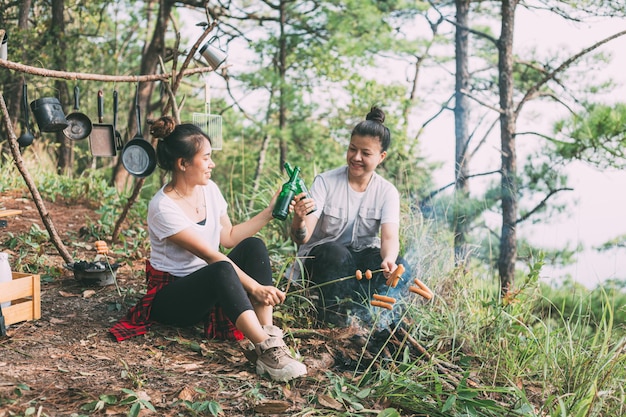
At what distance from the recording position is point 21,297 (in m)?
2.78

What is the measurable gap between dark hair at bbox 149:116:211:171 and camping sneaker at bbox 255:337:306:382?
900 millimetres

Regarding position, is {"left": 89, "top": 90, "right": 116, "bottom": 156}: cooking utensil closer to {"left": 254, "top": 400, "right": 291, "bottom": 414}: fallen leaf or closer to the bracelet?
the bracelet

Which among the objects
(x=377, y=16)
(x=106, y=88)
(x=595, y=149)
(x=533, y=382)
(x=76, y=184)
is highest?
(x=377, y=16)

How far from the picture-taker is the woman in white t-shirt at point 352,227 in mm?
2908

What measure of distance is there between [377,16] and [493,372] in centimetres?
713

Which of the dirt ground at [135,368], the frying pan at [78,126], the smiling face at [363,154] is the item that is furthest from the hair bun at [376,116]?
the frying pan at [78,126]

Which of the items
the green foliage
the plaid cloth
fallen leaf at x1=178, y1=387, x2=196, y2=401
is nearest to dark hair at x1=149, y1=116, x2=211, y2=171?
the plaid cloth

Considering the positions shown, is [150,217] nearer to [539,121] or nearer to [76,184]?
[76,184]

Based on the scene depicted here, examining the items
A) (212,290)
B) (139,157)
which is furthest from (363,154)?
(139,157)

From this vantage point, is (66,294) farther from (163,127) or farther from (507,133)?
(507,133)

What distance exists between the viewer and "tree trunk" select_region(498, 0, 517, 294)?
6.36 m

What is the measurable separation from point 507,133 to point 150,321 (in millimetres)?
4847

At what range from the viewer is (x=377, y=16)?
8.84 metres

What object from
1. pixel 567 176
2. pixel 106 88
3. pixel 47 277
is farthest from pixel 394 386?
pixel 106 88
